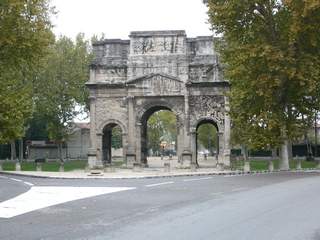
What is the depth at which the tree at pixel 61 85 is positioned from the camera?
54.4m

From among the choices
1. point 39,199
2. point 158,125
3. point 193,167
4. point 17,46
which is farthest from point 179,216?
point 158,125

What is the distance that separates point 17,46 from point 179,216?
1949cm

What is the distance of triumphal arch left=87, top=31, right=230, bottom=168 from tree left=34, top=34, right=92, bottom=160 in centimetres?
1134

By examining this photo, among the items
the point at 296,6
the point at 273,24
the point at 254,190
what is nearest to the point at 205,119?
the point at 273,24

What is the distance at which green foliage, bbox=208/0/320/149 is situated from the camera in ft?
93.9

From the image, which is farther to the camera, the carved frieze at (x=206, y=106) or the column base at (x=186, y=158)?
the carved frieze at (x=206, y=106)

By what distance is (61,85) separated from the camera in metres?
54.8

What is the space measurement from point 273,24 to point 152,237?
24.0m

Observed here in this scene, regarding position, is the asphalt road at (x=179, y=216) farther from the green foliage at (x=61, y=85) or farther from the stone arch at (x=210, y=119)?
the green foliage at (x=61, y=85)

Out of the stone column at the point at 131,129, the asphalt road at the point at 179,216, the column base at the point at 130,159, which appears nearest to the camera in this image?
the asphalt road at the point at 179,216

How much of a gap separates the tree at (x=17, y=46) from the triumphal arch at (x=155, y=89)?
42.5ft

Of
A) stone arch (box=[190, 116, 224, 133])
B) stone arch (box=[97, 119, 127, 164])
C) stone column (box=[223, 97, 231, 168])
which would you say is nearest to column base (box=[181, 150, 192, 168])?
stone arch (box=[190, 116, 224, 133])

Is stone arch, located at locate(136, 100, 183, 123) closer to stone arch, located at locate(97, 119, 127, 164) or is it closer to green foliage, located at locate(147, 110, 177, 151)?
stone arch, located at locate(97, 119, 127, 164)

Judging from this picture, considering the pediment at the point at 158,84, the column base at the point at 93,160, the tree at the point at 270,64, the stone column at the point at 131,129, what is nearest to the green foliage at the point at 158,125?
the stone column at the point at 131,129
